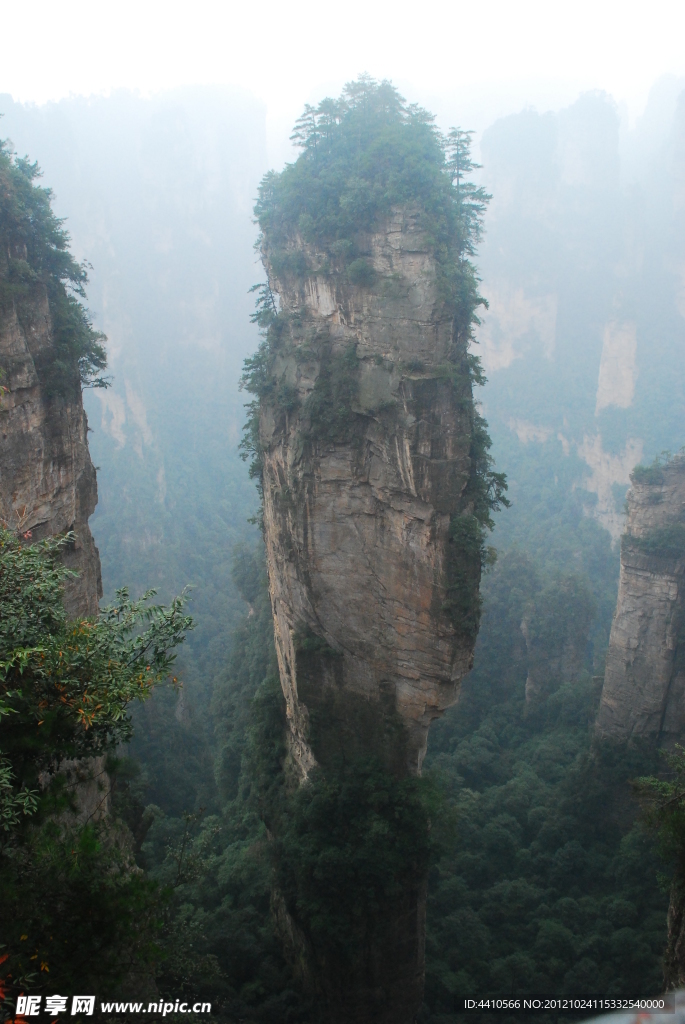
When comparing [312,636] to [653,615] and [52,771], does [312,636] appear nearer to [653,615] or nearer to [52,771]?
[52,771]

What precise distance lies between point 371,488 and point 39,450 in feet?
20.9

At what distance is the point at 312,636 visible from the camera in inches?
590

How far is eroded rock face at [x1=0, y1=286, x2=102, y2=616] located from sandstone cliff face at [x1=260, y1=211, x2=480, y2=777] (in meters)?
4.64

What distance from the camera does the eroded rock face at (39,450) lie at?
9.99 metres

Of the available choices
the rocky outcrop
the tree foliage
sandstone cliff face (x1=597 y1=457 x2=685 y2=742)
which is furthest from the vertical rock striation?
the tree foliage

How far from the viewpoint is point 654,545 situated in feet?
63.5

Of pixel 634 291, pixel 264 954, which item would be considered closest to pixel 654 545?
pixel 264 954

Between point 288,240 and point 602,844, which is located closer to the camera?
point 288,240

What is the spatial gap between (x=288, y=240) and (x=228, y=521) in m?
36.4

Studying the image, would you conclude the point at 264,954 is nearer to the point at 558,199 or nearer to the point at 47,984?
the point at 47,984

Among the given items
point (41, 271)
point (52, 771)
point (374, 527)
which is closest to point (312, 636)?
point (374, 527)

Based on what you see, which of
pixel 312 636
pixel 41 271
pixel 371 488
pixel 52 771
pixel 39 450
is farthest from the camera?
pixel 312 636

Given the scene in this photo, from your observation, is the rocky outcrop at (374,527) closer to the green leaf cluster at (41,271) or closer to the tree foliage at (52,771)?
the green leaf cluster at (41,271)

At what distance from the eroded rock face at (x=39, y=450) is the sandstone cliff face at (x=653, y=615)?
15042mm
